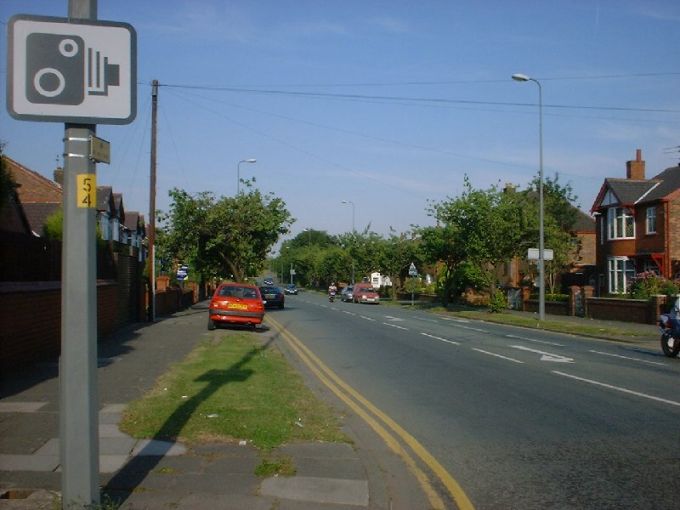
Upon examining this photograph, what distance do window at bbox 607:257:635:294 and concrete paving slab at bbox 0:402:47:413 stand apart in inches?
1469

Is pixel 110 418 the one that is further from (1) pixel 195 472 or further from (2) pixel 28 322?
(2) pixel 28 322

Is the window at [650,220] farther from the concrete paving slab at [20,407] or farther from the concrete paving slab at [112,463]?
the concrete paving slab at [112,463]

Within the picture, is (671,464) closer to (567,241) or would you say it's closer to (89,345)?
(89,345)

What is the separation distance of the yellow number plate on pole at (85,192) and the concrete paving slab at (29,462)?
2.72 m

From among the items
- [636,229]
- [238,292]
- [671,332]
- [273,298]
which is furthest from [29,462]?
[636,229]

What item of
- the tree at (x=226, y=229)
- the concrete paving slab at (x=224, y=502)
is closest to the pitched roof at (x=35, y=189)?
the tree at (x=226, y=229)

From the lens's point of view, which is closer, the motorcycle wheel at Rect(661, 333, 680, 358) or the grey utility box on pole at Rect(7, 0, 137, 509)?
the grey utility box on pole at Rect(7, 0, 137, 509)

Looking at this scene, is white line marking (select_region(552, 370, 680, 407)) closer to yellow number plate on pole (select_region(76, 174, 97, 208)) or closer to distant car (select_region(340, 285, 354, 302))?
yellow number plate on pole (select_region(76, 174, 97, 208))

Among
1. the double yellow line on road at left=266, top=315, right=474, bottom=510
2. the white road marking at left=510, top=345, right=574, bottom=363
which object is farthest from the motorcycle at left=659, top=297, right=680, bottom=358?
the double yellow line on road at left=266, top=315, right=474, bottom=510

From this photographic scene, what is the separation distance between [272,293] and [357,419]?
3580 cm

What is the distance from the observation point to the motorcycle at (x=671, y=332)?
17.7 m

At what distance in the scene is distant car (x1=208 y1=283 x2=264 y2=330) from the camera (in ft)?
76.7

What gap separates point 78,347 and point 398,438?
14.6ft

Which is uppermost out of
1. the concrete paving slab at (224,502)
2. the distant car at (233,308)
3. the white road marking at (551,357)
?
the distant car at (233,308)
